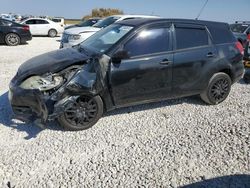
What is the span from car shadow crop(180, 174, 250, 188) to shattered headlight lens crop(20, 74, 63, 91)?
226 cm

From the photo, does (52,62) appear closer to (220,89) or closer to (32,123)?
(32,123)

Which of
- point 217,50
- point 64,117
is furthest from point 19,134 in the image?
point 217,50

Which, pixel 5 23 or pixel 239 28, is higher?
pixel 239 28

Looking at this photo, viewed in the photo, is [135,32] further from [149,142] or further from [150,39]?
[149,142]

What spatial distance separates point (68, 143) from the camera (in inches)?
147

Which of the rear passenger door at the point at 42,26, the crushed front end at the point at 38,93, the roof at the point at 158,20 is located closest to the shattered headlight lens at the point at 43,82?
the crushed front end at the point at 38,93

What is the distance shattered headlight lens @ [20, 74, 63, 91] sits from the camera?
12.3 feet

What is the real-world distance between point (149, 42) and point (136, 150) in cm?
185

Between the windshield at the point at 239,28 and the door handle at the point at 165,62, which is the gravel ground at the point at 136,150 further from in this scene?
the windshield at the point at 239,28

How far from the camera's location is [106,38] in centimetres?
475

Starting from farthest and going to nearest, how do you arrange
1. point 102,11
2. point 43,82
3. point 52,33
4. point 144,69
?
1. point 102,11
2. point 52,33
3. point 144,69
4. point 43,82

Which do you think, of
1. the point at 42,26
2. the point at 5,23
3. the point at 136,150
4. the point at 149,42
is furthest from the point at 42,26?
the point at 136,150

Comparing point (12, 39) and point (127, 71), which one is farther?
point (12, 39)

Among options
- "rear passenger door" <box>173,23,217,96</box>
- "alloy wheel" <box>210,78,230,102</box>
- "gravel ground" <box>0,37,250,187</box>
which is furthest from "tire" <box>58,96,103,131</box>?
"alloy wheel" <box>210,78,230,102</box>
